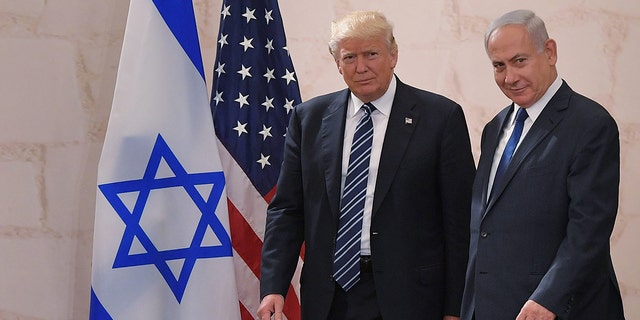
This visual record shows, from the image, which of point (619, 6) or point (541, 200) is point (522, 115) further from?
point (619, 6)

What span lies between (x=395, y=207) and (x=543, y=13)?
4.36ft

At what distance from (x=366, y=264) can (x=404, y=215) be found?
19 cm

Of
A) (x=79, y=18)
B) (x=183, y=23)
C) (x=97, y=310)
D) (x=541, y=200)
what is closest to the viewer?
(x=541, y=200)

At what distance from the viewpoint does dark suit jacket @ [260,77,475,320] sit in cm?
303

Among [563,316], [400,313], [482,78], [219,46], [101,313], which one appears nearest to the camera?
[563,316]

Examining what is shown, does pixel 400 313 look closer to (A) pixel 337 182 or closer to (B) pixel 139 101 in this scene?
(A) pixel 337 182

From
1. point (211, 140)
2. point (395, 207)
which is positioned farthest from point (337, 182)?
point (211, 140)

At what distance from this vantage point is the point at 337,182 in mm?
3090

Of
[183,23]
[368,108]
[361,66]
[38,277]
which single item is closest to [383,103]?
[368,108]

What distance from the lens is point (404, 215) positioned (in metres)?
3.04

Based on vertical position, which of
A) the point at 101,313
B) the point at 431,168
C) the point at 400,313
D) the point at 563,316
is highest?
the point at 431,168

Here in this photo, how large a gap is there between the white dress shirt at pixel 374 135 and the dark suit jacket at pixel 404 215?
22mm

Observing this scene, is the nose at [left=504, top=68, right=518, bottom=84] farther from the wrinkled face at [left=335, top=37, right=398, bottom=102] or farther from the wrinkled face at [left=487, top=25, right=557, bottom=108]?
the wrinkled face at [left=335, top=37, right=398, bottom=102]

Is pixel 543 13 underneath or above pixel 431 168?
above
